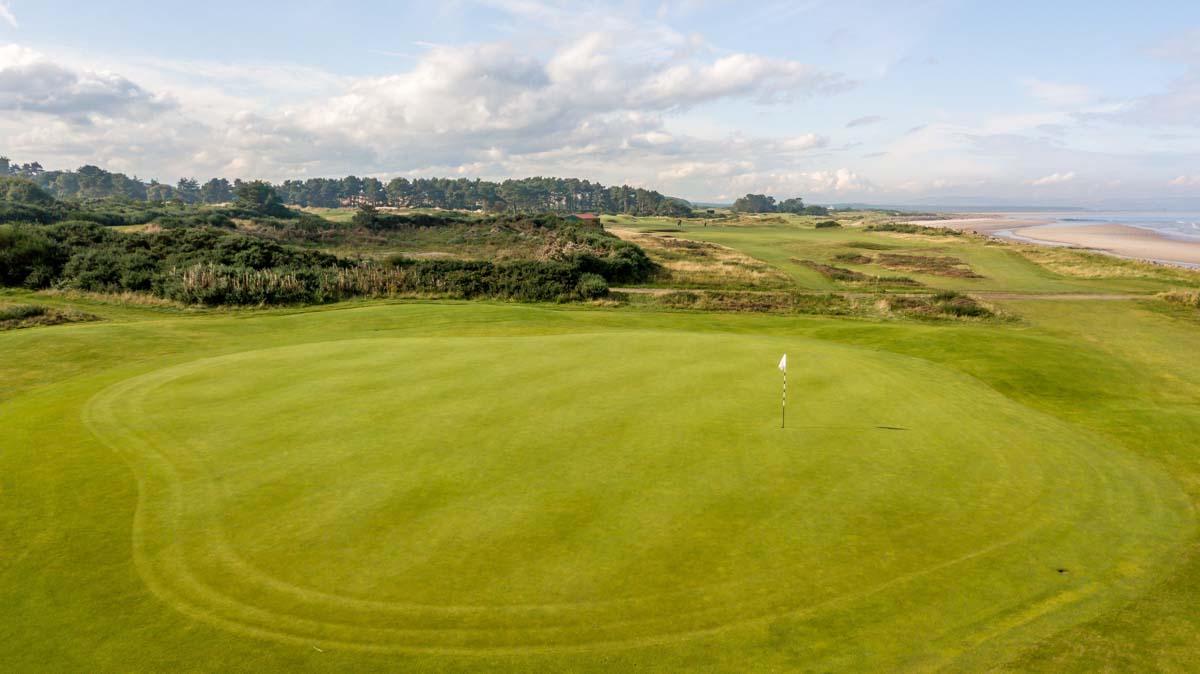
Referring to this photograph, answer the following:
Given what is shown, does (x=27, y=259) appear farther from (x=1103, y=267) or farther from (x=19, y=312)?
(x=1103, y=267)

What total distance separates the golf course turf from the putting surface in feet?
0.14

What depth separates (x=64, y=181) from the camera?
17675cm

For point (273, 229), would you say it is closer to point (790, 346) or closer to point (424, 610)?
point (790, 346)

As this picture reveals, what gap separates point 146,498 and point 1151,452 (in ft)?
60.7

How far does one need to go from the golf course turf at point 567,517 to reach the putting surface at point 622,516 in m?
0.04

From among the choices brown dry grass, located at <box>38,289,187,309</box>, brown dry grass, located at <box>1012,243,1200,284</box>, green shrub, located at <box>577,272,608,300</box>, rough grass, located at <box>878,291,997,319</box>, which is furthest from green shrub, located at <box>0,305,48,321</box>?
brown dry grass, located at <box>1012,243,1200,284</box>

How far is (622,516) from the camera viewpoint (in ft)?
26.4

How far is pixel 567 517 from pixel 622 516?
0.75m

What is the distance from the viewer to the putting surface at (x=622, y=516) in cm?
621

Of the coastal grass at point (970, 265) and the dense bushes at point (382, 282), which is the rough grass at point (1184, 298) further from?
the dense bushes at point (382, 282)

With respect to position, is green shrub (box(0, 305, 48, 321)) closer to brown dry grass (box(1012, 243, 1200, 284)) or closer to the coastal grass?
the coastal grass

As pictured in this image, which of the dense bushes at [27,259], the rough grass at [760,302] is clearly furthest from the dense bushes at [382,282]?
the dense bushes at [27,259]

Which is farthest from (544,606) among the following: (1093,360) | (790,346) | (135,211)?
(135,211)

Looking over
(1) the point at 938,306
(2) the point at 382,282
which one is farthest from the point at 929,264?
(2) the point at 382,282
